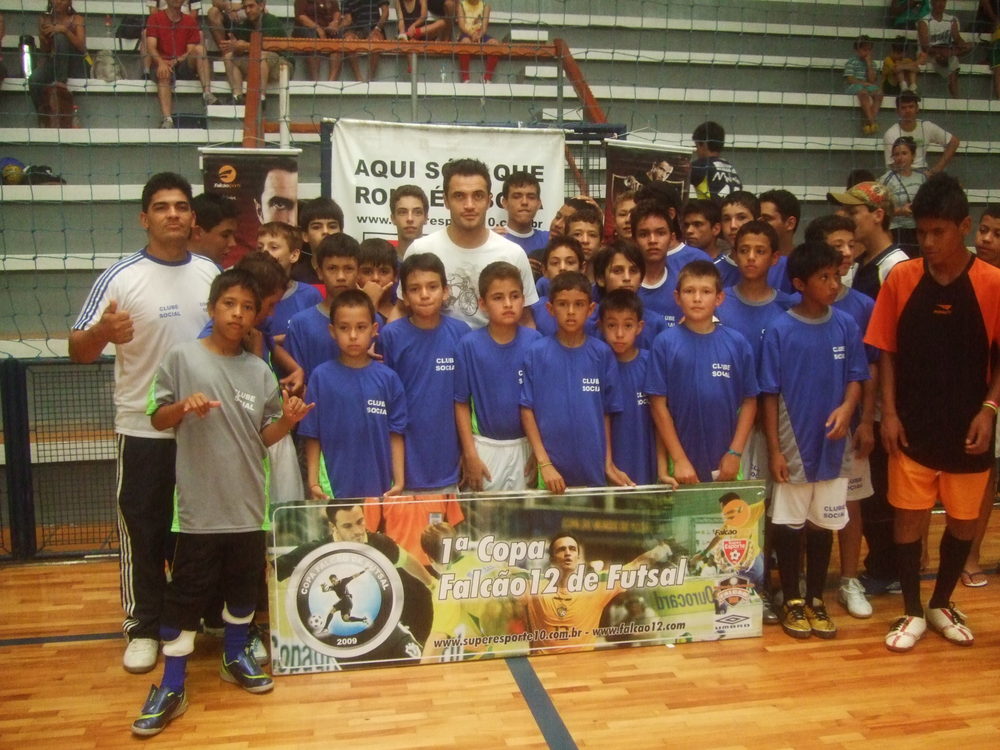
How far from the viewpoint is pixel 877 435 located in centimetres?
394

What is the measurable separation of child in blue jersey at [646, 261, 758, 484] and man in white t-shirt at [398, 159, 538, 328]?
68cm

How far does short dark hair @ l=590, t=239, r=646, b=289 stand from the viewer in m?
3.60

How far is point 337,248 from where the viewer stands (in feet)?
11.8

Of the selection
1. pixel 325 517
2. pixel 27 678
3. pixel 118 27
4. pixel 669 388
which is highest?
A: pixel 118 27

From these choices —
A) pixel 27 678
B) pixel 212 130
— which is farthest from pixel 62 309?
pixel 27 678

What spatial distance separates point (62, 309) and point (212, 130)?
177 centimetres

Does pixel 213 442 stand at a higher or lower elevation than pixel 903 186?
lower

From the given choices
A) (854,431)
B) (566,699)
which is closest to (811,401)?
(854,431)

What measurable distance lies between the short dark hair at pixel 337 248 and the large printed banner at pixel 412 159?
1.41m

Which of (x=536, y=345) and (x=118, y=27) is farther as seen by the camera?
(x=118, y=27)

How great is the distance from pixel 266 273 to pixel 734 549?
1.94 m

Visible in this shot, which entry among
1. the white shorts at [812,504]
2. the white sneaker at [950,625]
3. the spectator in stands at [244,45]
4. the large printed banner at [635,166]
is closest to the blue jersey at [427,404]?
the white shorts at [812,504]

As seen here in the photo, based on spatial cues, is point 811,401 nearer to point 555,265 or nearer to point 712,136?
point 555,265

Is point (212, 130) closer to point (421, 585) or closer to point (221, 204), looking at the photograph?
point (221, 204)
